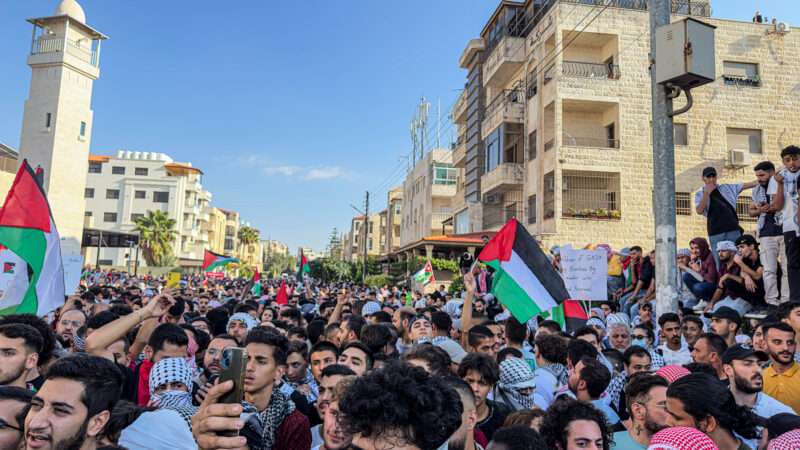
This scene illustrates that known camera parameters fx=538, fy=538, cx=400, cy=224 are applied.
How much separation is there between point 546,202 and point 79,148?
33.3m

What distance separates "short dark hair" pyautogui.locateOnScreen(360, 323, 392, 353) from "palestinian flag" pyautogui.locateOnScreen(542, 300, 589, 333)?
3078 millimetres

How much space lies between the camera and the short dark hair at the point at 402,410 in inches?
73.2

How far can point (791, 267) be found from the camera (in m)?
7.43

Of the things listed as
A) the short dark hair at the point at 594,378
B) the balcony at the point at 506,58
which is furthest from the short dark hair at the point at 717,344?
the balcony at the point at 506,58

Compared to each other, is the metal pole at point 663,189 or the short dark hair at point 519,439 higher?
the metal pole at point 663,189

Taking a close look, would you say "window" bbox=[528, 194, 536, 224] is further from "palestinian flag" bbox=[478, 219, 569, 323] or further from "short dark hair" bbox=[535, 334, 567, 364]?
"short dark hair" bbox=[535, 334, 567, 364]

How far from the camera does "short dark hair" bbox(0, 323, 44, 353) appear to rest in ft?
12.2

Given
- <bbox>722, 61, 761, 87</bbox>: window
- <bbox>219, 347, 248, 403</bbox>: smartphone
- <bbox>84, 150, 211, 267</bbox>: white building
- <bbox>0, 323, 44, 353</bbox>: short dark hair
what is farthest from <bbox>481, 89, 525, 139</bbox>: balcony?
<bbox>84, 150, 211, 267</bbox>: white building

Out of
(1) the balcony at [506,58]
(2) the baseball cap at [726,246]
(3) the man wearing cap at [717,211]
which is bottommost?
(2) the baseball cap at [726,246]

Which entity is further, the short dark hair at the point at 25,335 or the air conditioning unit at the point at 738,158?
the air conditioning unit at the point at 738,158

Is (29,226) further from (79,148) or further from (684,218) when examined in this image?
(79,148)

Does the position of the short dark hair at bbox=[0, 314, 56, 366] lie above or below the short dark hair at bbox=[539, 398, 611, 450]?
above

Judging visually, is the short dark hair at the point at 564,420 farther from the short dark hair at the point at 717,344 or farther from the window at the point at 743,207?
the window at the point at 743,207

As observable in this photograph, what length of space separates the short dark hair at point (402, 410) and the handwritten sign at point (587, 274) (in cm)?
751
